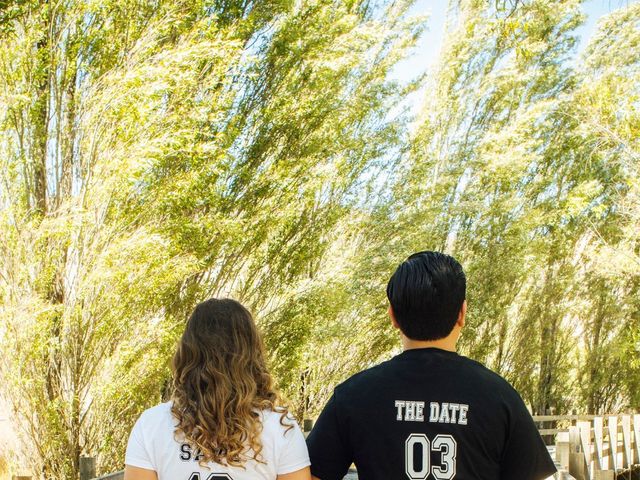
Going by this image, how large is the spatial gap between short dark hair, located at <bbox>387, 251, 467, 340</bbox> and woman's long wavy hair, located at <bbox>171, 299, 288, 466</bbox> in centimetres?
47

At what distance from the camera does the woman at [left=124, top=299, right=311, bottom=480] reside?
2.21 metres

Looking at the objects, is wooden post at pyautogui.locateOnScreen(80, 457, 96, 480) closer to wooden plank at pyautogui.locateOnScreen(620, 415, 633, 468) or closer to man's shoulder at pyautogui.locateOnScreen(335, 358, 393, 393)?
man's shoulder at pyautogui.locateOnScreen(335, 358, 393, 393)

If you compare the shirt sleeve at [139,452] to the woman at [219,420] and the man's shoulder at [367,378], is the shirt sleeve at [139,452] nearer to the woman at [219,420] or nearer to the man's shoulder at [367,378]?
the woman at [219,420]

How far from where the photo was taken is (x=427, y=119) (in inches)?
568

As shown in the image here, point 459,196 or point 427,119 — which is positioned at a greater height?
point 427,119

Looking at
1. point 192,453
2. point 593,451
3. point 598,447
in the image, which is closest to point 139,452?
point 192,453

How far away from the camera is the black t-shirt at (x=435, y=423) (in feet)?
6.59

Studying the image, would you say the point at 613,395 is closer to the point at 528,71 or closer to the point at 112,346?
the point at 528,71

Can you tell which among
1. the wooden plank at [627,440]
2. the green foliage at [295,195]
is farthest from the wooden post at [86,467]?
the wooden plank at [627,440]

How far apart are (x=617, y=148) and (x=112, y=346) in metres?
10.2

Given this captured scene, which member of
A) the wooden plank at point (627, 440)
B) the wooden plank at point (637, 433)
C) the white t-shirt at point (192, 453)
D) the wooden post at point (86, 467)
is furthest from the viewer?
the wooden plank at point (637, 433)

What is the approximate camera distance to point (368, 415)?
206cm

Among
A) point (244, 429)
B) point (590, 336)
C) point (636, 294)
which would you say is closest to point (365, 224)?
point (636, 294)

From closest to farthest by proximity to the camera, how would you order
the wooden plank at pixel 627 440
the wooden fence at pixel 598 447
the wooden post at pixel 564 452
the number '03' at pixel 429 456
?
the number '03' at pixel 429 456, the wooden fence at pixel 598 447, the wooden post at pixel 564 452, the wooden plank at pixel 627 440
